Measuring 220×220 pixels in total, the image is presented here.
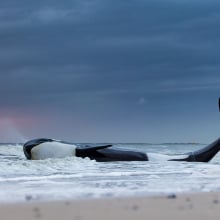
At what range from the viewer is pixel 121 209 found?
11.9 feet

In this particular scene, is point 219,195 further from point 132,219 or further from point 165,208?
point 132,219

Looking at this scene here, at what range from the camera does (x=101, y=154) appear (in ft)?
43.5

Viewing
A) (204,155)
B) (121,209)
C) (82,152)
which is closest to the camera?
(121,209)

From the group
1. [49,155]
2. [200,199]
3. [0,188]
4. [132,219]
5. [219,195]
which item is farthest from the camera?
[49,155]

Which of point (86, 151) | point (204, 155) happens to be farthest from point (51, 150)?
point (204, 155)

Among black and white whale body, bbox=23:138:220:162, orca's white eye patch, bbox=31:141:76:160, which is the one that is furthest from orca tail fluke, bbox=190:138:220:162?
orca's white eye patch, bbox=31:141:76:160

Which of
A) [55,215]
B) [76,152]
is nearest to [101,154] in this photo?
[76,152]

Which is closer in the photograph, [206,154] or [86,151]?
[86,151]

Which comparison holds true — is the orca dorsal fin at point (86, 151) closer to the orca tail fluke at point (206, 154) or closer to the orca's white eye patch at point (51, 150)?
the orca's white eye patch at point (51, 150)

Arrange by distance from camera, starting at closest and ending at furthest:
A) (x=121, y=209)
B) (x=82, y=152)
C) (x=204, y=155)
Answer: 1. (x=121, y=209)
2. (x=82, y=152)
3. (x=204, y=155)

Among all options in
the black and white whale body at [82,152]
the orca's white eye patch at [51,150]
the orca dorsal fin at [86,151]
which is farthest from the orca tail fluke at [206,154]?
the orca's white eye patch at [51,150]

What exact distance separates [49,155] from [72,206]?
30.7 feet

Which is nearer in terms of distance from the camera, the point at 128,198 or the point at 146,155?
the point at 128,198

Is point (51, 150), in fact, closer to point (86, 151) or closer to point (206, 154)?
point (86, 151)
